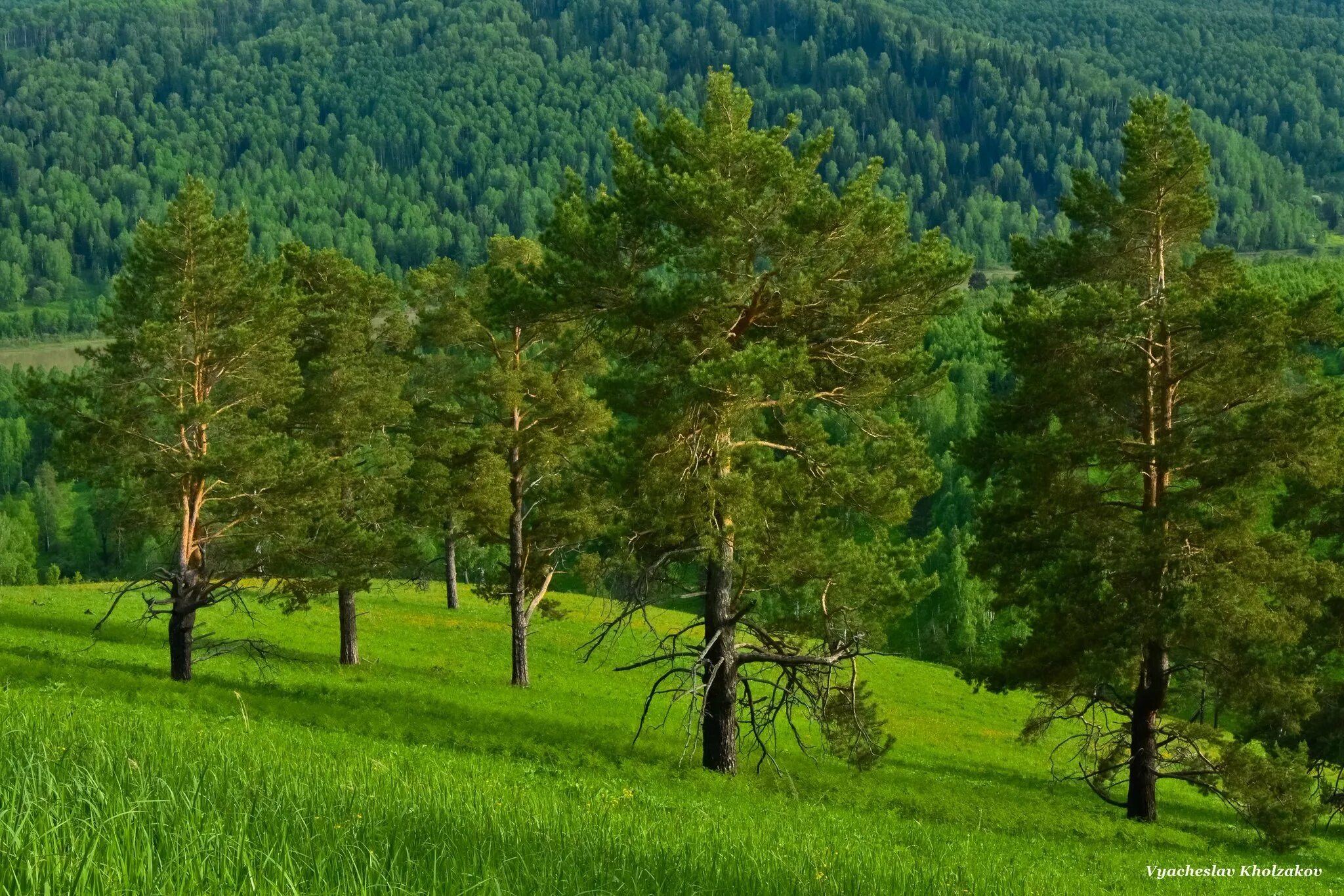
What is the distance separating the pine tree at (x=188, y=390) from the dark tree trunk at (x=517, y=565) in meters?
9.34

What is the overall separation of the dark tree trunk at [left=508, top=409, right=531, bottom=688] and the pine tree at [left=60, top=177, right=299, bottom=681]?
368 inches

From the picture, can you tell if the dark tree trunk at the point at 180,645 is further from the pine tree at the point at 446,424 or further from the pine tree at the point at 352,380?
A: the pine tree at the point at 446,424

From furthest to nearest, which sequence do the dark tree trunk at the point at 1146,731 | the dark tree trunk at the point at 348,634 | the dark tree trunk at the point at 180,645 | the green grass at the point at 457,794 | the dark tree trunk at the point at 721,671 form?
the dark tree trunk at the point at 348,634, the dark tree trunk at the point at 180,645, the dark tree trunk at the point at 1146,731, the dark tree trunk at the point at 721,671, the green grass at the point at 457,794

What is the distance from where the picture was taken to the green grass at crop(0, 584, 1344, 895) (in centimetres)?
441

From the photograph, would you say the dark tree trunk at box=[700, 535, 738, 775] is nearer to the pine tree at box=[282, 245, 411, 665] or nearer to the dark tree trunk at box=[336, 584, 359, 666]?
the pine tree at box=[282, 245, 411, 665]

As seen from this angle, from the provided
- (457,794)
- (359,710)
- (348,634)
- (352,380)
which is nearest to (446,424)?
(352,380)

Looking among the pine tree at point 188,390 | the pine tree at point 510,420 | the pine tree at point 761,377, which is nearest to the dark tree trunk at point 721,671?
the pine tree at point 761,377

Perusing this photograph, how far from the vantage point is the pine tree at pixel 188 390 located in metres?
26.4

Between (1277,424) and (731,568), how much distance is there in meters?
10.3

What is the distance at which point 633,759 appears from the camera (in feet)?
73.9

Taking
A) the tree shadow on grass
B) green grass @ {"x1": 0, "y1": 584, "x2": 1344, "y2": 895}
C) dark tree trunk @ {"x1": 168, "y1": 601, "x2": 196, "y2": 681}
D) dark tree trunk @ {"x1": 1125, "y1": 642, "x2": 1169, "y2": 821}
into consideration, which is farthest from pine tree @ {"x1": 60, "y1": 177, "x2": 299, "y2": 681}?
dark tree trunk @ {"x1": 1125, "y1": 642, "x2": 1169, "y2": 821}

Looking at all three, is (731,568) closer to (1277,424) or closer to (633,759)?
(633,759)

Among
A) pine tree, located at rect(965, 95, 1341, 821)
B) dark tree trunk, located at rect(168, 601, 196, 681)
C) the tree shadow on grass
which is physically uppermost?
pine tree, located at rect(965, 95, 1341, 821)

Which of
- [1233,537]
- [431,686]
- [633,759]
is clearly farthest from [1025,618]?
[431,686]
